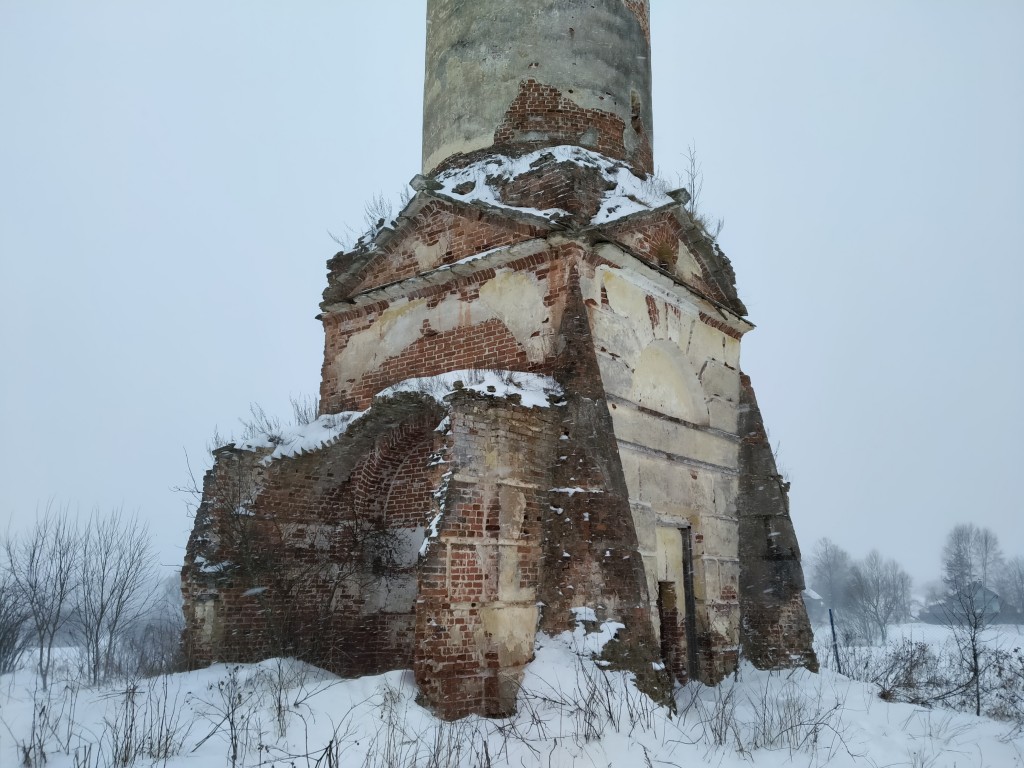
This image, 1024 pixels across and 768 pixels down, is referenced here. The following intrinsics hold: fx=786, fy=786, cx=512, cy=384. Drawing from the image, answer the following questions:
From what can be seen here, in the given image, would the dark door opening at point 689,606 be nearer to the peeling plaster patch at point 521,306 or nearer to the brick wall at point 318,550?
the peeling plaster patch at point 521,306

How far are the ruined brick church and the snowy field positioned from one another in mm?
432

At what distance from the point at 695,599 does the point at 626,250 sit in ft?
14.1

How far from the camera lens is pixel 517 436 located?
302 inches

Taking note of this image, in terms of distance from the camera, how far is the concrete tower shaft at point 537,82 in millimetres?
10508

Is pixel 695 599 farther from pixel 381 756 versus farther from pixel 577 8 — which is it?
pixel 577 8

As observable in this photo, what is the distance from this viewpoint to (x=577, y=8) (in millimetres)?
10906

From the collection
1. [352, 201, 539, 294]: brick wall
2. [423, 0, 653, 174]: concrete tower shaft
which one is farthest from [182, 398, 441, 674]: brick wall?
[423, 0, 653, 174]: concrete tower shaft

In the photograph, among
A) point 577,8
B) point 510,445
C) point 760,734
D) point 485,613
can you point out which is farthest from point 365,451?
point 577,8

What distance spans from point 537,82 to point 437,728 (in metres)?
8.14

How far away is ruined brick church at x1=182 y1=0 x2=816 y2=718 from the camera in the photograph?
7320 mm

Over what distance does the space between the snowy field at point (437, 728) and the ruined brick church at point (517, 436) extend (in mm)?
432

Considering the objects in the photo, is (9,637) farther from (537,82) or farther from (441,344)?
(537,82)

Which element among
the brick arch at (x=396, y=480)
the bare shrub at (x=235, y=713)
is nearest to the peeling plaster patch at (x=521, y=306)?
the brick arch at (x=396, y=480)

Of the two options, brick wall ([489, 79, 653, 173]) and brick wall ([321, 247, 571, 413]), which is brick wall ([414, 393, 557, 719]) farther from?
brick wall ([489, 79, 653, 173])
